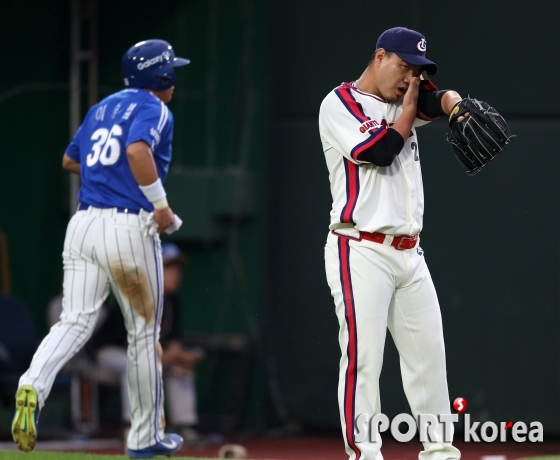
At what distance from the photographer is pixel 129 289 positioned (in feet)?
15.3

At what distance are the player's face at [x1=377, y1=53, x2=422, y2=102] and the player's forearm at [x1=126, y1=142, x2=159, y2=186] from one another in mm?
1089

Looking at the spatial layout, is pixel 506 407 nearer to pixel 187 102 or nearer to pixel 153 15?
pixel 187 102

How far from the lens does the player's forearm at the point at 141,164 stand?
4574 mm

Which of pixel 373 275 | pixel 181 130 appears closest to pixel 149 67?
pixel 373 275

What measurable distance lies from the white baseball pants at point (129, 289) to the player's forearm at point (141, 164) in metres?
0.21

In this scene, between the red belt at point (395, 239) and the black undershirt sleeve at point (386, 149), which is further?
the red belt at point (395, 239)

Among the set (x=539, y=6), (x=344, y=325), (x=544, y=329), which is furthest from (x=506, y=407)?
(x=344, y=325)

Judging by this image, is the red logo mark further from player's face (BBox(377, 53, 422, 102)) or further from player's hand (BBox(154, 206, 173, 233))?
player's face (BBox(377, 53, 422, 102))

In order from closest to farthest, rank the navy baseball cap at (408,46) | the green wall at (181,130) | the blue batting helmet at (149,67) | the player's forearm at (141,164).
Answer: the navy baseball cap at (408,46)
the player's forearm at (141,164)
the blue batting helmet at (149,67)
the green wall at (181,130)

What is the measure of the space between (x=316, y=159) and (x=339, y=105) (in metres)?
2.82

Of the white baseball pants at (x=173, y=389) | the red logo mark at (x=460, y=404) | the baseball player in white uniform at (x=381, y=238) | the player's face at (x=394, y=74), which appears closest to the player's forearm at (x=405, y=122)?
the baseball player in white uniform at (x=381, y=238)

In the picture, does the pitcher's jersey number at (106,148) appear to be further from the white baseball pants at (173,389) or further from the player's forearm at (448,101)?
the white baseball pants at (173,389)

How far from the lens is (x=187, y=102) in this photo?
733 centimetres

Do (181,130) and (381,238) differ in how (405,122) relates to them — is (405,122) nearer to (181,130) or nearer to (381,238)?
(381,238)
